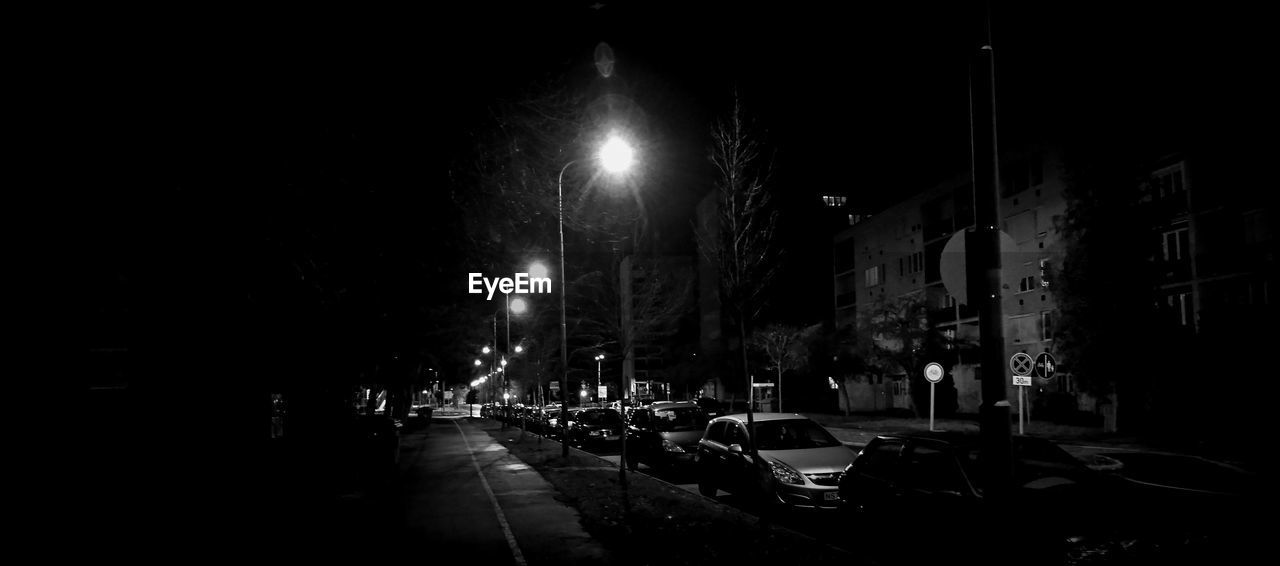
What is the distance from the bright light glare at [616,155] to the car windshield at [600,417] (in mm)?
15606

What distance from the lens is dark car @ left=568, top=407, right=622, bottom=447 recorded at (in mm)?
29531

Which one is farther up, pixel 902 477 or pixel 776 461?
pixel 902 477

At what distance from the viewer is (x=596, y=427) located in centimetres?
3050

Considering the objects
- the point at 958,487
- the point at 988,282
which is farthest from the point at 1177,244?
the point at 988,282

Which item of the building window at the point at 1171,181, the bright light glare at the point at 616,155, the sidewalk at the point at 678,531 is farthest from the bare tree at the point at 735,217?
the building window at the point at 1171,181

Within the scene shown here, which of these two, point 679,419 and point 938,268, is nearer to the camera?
point 679,419

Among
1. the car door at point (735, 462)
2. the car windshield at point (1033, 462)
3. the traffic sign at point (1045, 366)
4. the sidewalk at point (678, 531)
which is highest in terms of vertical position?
the traffic sign at point (1045, 366)

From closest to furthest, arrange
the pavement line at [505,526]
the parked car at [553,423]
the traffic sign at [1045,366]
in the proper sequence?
the pavement line at [505,526]
the traffic sign at [1045,366]
the parked car at [553,423]

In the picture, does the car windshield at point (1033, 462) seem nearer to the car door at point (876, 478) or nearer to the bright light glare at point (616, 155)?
the car door at point (876, 478)

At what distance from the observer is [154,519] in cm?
1051

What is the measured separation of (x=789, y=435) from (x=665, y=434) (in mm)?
5913

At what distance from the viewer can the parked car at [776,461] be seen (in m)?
11.4

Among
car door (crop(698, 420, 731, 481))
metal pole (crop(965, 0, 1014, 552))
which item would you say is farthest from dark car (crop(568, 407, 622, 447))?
metal pole (crop(965, 0, 1014, 552))

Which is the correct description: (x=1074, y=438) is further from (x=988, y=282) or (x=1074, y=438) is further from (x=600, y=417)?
(x=988, y=282)
